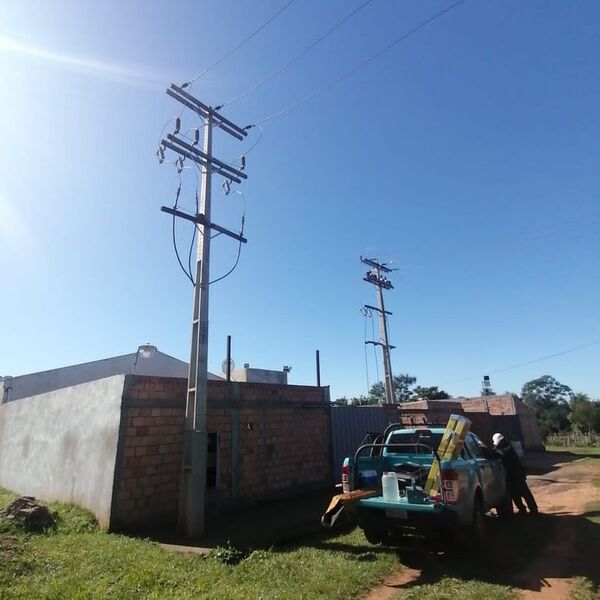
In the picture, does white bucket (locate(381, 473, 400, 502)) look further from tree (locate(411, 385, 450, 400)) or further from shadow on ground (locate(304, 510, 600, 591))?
tree (locate(411, 385, 450, 400))

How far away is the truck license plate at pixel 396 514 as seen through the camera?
5793mm

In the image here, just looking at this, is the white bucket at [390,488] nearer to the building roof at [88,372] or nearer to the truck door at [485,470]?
the truck door at [485,470]

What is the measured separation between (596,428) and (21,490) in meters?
53.9

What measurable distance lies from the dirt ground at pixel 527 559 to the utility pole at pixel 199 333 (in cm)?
376

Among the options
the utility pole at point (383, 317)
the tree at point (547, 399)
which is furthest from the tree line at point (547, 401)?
the utility pole at point (383, 317)

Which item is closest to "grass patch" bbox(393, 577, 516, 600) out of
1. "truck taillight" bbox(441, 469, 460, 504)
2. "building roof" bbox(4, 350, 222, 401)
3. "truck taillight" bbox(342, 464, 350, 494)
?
"truck taillight" bbox(441, 469, 460, 504)

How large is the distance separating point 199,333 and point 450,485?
208 inches

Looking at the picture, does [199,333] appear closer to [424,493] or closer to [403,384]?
[424,493]

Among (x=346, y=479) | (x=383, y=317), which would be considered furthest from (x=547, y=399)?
(x=346, y=479)

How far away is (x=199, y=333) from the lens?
866 centimetres

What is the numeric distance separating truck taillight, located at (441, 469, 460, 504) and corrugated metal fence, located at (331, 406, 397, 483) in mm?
7800

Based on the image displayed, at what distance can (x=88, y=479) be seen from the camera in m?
9.12

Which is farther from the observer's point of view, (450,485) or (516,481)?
(516,481)

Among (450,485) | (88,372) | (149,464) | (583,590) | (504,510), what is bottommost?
(583,590)
